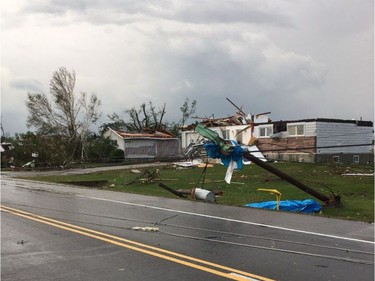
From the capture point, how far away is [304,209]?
15.1 m

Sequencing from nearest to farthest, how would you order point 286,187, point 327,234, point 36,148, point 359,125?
point 327,234 → point 286,187 → point 359,125 → point 36,148

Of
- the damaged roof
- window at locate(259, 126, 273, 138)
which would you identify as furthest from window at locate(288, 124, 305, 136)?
the damaged roof

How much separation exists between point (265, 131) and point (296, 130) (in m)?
3.86

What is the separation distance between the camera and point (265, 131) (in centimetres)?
4562

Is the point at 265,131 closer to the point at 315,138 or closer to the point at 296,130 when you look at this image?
the point at 296,130

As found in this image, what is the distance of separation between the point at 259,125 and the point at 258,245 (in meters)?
37.7

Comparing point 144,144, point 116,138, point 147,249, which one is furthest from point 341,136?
point 147,249

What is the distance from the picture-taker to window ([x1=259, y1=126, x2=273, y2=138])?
148 ft

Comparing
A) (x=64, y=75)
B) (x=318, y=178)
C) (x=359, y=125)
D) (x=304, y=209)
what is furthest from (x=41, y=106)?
(x=304, y=209)

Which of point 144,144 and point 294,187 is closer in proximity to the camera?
point 294,187

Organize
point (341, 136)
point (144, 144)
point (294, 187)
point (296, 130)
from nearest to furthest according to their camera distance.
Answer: point (294, 187) → point (296, 130) → point (341, 136) → point (144, 144)

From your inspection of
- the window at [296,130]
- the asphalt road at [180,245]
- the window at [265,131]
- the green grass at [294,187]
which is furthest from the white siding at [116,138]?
the asphalt road at [180,245]

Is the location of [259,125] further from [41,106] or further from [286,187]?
[41,106]

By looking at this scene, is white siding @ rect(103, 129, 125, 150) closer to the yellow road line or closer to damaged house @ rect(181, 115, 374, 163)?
damaged house @ rect(181, 115, 374, 163)
